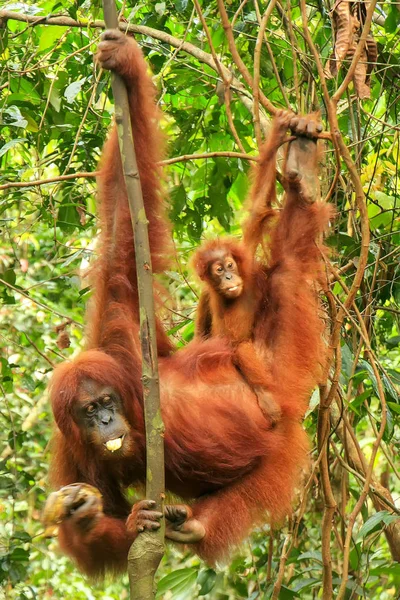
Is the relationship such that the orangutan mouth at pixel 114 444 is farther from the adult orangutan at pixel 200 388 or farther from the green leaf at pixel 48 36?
the green leaf at pixel 48 36

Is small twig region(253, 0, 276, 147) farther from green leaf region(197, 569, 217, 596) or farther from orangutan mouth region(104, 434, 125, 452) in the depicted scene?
green leaf region(197, 569, 217, 596)

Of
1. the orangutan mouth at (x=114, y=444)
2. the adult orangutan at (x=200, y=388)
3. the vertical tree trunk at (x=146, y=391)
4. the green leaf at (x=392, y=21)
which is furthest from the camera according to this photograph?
the green leaf at (x=392, y=21)

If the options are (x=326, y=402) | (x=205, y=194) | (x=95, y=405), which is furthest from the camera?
(x=205, y=194)

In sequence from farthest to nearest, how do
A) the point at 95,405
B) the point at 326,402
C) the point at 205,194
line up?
the point at 205,194 < the point at 326,402 < the point at 95,405

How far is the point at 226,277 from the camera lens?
3.46 metres

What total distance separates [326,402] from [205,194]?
1.97 metres

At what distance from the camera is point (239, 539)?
315 centimetres

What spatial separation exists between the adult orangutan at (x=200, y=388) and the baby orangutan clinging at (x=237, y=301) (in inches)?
1.4

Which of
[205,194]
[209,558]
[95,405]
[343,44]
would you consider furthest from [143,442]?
[205,194]

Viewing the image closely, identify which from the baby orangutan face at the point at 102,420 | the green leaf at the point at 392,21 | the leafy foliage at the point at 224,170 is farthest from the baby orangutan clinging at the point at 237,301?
the green leaf at the point at 392,21

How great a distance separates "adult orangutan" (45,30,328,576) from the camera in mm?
3062

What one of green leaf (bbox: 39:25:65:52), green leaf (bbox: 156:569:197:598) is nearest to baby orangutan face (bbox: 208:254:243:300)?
green leaf (bbox: 156:569:197:598)

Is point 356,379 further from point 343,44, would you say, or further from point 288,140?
point 343,44

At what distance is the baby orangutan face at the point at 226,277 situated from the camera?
3434mm
